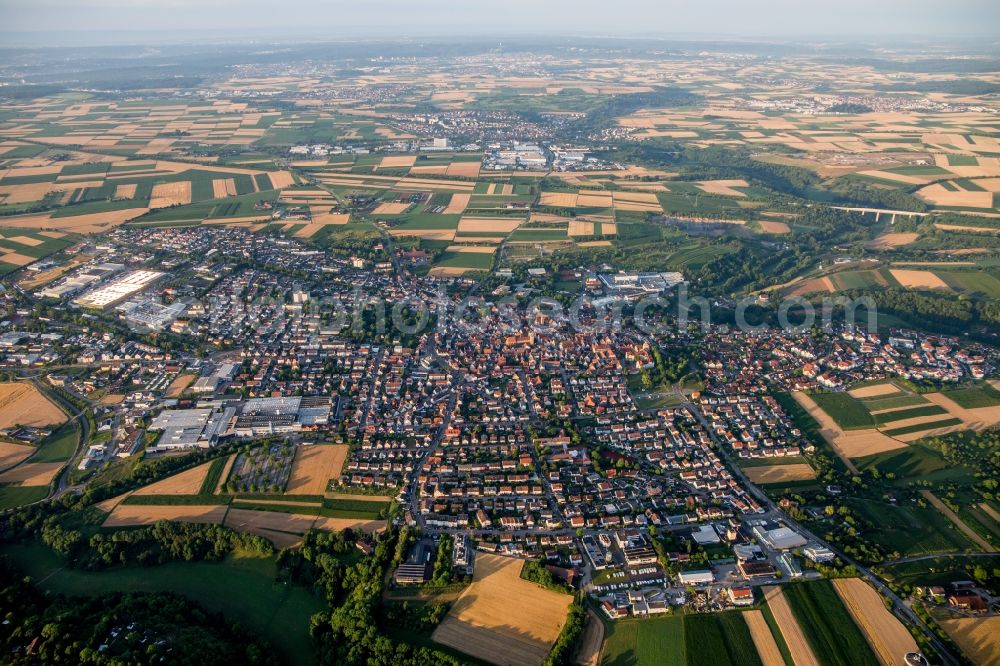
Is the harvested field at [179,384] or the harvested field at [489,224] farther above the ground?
the harvested field at [489,224]

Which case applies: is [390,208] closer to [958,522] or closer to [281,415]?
[281,415]

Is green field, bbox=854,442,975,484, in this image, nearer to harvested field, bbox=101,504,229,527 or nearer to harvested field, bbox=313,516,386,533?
harvested field, bbox=313,516,386,533

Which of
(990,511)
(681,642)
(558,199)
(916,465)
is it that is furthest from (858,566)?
(558,199)

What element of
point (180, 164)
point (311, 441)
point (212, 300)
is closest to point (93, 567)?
point (311, 441)

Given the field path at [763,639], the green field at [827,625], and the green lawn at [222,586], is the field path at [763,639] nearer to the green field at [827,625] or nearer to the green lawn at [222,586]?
the green field at [827,625]

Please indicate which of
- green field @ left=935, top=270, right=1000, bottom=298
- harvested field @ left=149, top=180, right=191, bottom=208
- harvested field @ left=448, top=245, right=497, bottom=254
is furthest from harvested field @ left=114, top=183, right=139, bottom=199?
green field @ left=935, top=270, right=1000, bottom=298

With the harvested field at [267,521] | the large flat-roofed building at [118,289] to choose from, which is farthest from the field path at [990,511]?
the large flat-roofed building at [118,289]
